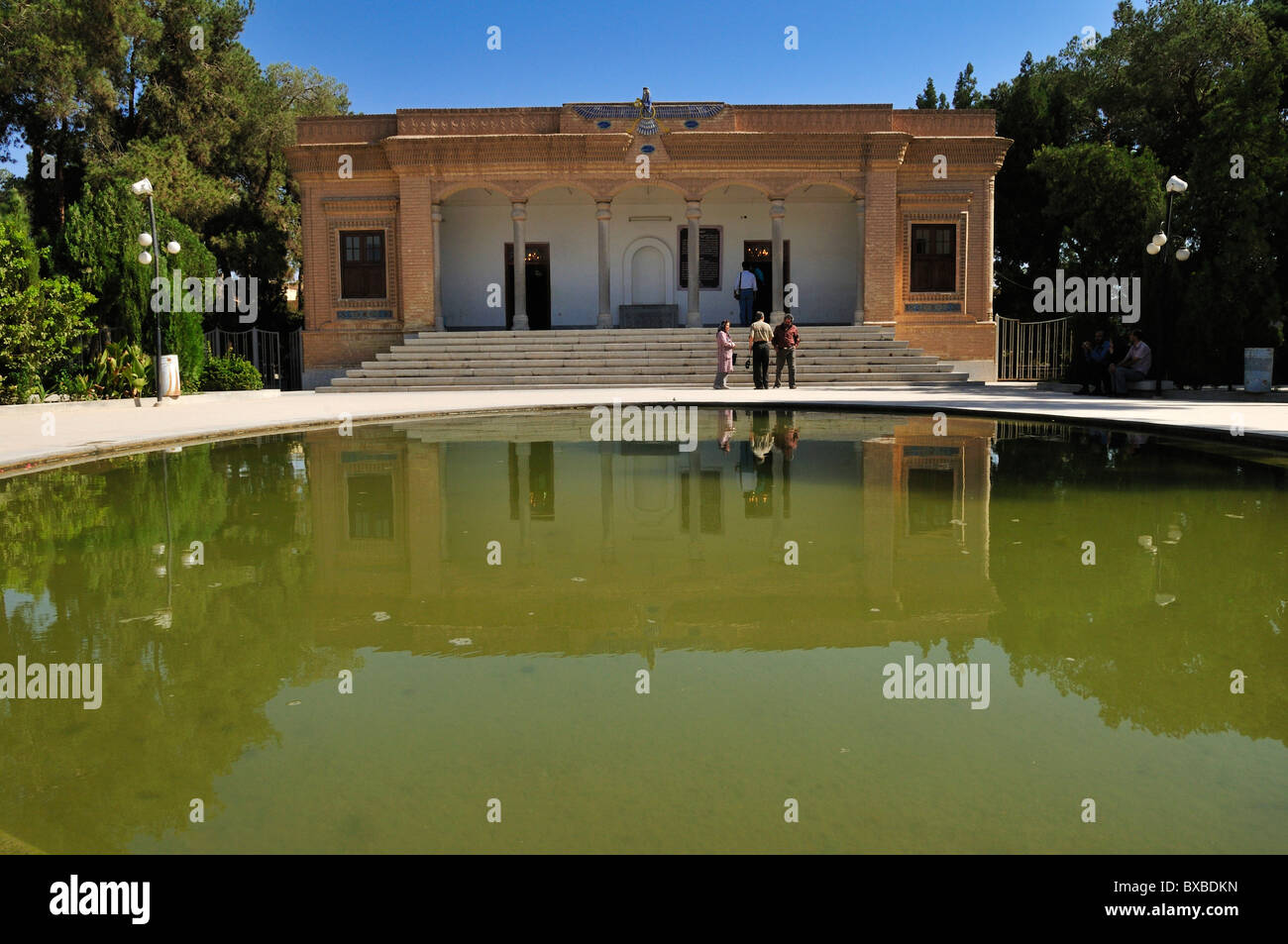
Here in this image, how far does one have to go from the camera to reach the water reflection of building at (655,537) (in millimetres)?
4918

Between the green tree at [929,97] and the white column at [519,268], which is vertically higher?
the green tree at [929,97]

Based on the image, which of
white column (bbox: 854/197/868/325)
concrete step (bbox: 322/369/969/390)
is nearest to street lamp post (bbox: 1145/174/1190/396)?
concrete step (bbox: 322/369/969/390)

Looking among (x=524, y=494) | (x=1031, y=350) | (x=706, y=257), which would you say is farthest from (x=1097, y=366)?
(x=524, y=494)

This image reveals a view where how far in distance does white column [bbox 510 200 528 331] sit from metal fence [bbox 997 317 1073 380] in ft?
37.1

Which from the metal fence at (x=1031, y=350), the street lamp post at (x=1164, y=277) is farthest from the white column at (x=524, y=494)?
the metal fence at (x=1031, y=350)

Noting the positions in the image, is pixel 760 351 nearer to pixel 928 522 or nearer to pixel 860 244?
pixel 860 244

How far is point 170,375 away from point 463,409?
7.14m

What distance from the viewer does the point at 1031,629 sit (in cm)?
464

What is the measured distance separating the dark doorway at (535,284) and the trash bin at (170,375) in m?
9.00

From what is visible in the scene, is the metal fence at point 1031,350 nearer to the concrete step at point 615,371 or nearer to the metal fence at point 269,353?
the concrete step at point 615,371

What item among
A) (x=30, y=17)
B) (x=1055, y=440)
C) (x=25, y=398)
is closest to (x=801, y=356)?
(x=1055, y=440)

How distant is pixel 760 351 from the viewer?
21.0 m
